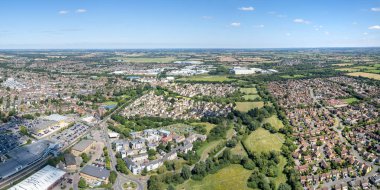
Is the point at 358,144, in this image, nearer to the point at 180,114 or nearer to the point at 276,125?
the point at 276,125

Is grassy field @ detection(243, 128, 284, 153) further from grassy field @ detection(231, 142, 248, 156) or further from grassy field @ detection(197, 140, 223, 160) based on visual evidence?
grassy field @ detection(197, 140, 223, 160)

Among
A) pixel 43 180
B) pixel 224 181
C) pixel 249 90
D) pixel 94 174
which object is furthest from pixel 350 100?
pixel 43 180

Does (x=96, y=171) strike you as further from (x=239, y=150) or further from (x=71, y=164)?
(x=239, y=150)

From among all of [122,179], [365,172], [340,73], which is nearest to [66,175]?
[122,179]

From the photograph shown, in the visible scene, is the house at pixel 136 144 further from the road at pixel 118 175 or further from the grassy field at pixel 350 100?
the grassy field at pixel 350 100

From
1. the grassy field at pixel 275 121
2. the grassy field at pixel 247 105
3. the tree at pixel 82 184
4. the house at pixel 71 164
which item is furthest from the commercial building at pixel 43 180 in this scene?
the grassy field at pixel 247 105
